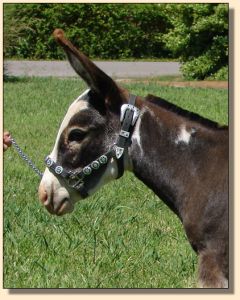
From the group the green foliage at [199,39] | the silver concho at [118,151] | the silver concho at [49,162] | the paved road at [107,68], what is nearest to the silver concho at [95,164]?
the silver concho at [118,151]

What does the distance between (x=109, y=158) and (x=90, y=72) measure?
48 centimetres

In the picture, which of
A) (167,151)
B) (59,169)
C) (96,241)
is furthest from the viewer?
(96,241)

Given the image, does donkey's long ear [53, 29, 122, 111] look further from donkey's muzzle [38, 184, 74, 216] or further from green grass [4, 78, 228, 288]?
green grass [4, 78, 228, 288]

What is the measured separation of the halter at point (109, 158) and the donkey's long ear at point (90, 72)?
8 cm

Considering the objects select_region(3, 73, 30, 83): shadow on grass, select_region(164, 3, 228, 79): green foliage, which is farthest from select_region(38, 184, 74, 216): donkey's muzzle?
select_region(3, 73, 30, 83): shadow on grass

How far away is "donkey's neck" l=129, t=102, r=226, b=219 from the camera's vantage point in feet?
13.3

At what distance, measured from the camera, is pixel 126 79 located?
17000mm

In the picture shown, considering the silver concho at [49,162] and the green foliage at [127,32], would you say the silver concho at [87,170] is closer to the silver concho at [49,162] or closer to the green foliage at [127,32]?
the silver concho at [49,162]

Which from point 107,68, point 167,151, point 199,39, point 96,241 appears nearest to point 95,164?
point 167,151

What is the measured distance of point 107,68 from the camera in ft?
49.0

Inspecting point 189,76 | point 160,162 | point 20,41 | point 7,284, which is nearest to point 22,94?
point 20,41

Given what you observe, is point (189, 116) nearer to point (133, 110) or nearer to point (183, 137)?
point (183, 137)

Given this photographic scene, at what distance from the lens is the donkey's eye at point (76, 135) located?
4.10 m

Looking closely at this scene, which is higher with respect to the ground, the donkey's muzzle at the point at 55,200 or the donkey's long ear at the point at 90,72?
the donkey's long ear at the point at 90,72
